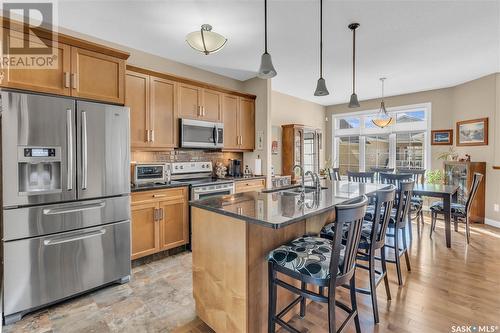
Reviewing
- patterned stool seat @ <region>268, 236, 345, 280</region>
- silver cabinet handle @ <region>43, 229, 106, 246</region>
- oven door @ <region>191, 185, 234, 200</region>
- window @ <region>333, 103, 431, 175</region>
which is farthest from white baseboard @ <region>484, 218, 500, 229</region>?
silver cabinet handle @ <region>43, 229, 106, 246</region>

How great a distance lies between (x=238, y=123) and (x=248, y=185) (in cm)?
115

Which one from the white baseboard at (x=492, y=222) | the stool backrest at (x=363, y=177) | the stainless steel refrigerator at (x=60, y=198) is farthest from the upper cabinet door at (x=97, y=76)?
the white baseboard at (x=492, y=222)

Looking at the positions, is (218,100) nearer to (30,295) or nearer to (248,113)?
(248,113)

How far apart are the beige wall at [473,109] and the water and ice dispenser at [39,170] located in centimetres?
660

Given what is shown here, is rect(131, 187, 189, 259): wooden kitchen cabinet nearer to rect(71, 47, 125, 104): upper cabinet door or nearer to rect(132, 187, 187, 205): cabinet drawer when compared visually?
rect(132, 187, 187, 205): cabinet drawer

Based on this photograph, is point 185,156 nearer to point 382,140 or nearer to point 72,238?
point 72,238

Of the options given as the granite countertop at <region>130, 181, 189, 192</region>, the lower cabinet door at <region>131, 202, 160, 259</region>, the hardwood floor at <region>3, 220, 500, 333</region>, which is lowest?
the hardwood floor at <region>3, 220, 500, 333</region>

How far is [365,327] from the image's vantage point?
1871 millimetres

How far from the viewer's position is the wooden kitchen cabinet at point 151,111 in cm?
317

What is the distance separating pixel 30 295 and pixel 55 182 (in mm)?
939

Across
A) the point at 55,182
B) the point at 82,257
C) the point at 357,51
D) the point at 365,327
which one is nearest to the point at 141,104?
the point at 55,182

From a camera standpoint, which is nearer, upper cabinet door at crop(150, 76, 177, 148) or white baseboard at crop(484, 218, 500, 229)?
upper cabinet door at crop(150, 76, 177, 148)

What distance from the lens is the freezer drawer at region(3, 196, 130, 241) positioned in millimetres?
1975

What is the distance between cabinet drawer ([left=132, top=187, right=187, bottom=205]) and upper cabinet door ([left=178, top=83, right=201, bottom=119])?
1.14 meters
